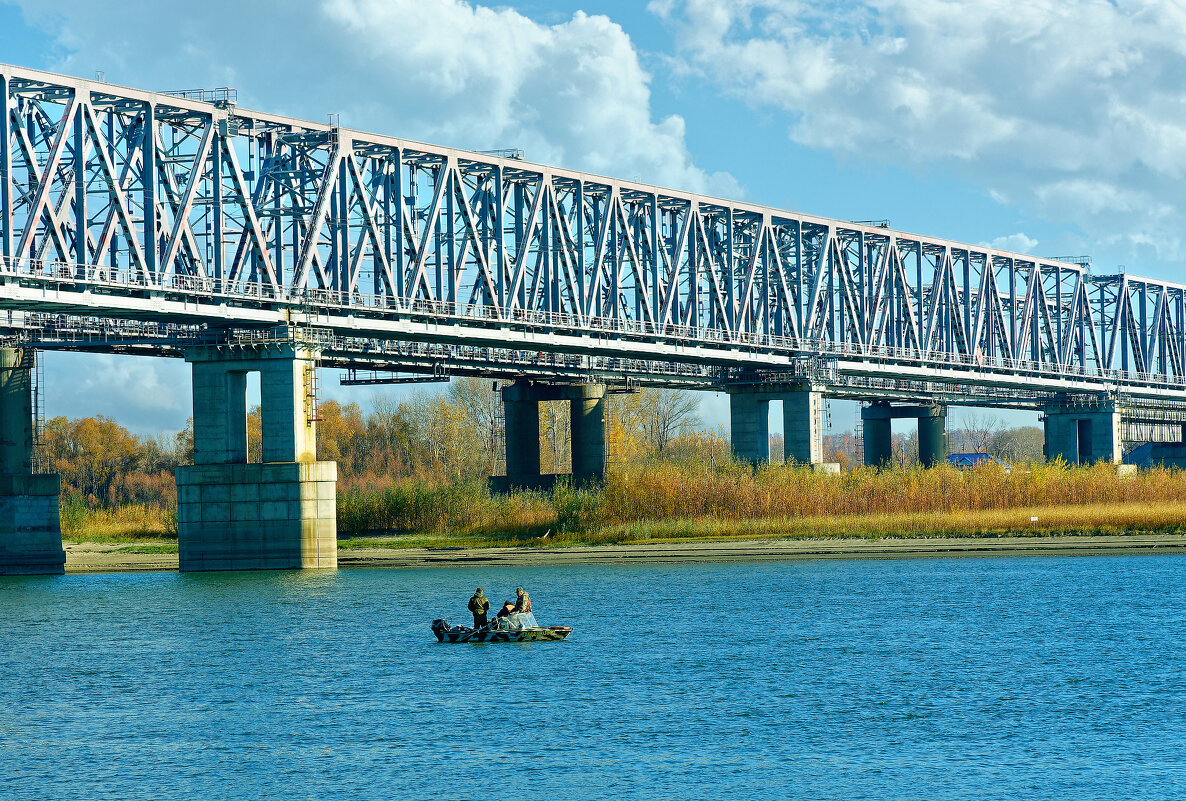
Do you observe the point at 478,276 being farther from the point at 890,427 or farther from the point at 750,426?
the point at 890,427

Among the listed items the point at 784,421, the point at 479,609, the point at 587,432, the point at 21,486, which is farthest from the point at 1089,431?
the point at 479,609

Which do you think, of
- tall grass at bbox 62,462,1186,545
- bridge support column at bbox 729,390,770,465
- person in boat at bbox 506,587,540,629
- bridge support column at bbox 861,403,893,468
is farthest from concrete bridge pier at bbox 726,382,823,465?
person in boat at bbox 506,587,540,629

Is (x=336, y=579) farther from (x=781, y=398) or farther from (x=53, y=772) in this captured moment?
(x=781, y=398)

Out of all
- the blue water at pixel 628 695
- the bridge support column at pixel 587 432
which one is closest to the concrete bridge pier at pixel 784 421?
the bridge support column at pixel 587 432

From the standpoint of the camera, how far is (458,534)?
3607 inches

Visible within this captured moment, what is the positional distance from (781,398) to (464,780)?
83583mm

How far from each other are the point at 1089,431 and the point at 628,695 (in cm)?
12324

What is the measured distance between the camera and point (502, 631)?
47969 mm

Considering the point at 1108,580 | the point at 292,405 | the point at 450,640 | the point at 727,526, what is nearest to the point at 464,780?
the point at 450,640

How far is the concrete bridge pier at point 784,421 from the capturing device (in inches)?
4289

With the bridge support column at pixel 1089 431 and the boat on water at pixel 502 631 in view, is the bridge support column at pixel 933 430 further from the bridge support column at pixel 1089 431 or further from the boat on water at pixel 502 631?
the boat on water at pixel 502 631

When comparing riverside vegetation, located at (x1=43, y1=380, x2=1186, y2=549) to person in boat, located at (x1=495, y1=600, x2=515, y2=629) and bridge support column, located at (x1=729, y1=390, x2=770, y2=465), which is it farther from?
person in boat, located at (x1=495, y1=600, x2=515, y2=629)

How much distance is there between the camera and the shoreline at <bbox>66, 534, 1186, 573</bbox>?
6962 centimetres

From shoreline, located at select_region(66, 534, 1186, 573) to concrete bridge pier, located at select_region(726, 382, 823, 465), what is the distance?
30.8 metres
